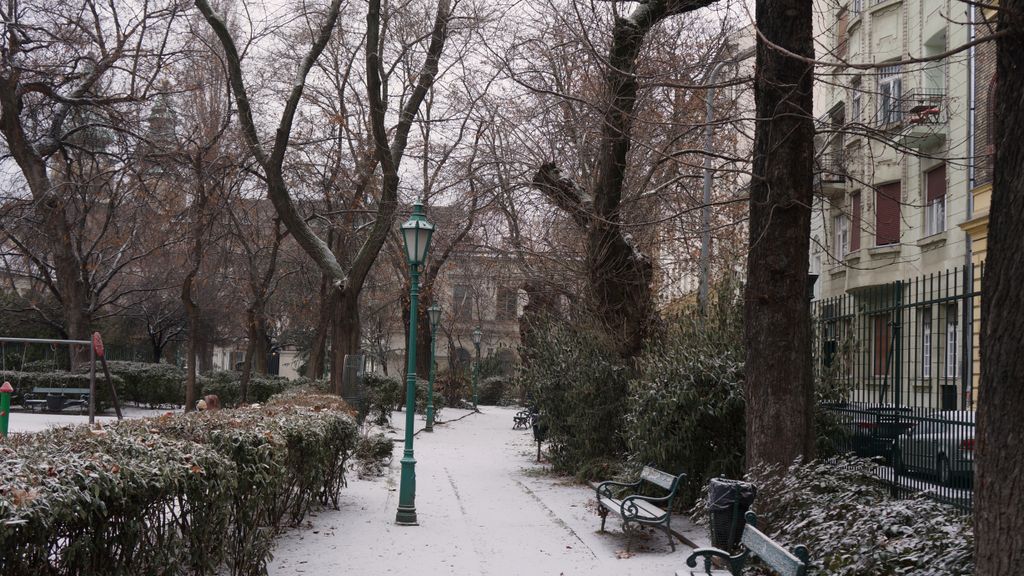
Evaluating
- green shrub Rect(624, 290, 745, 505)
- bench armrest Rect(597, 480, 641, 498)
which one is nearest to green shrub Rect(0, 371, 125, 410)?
bench armrest Rect(597, 480, 641, 498)

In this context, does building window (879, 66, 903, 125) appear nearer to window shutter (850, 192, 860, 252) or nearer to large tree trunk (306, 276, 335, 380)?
window shutter (850, 192, 860, 252)

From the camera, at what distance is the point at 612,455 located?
16375 millimetres

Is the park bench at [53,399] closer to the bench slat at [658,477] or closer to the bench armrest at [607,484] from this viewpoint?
the bench armrest at [607,484]

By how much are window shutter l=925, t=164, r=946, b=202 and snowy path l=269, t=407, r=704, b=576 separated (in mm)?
14678

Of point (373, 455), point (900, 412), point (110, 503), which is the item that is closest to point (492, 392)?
point (373, 455)

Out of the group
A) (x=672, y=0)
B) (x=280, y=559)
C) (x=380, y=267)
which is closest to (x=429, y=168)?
(x=380, y=267)

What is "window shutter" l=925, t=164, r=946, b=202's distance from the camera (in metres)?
24.8

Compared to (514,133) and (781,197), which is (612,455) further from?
(781,197)

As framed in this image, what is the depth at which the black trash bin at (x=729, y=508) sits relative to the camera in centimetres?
795

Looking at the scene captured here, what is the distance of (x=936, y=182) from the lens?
25.2 meters

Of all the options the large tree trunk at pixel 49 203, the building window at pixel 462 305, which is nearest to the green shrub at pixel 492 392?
the building window at pixel 462 305

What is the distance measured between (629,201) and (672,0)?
3472 millimetres

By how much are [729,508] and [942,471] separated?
3.59 meters

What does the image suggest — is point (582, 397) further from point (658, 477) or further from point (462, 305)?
point (462, 305)
